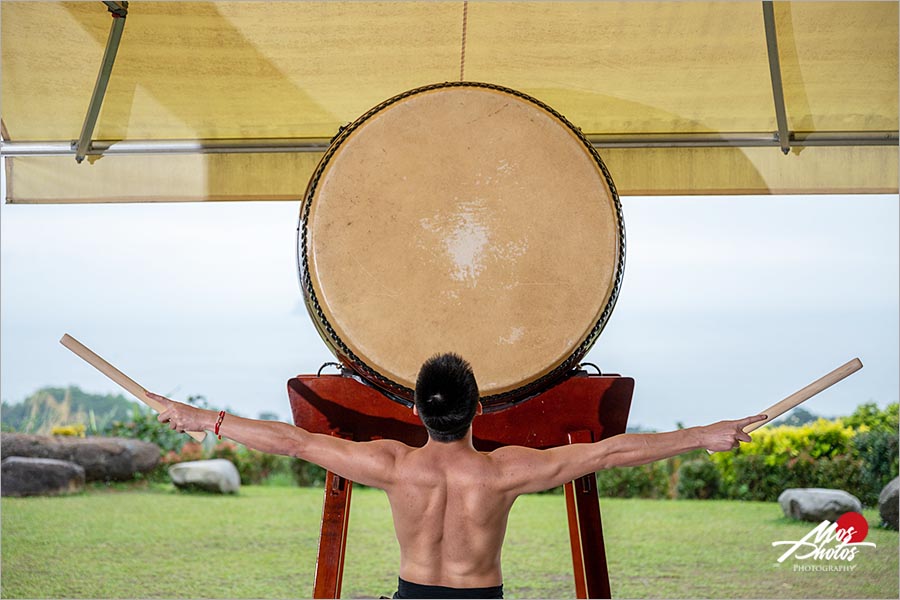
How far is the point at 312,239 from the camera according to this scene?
5.60ft

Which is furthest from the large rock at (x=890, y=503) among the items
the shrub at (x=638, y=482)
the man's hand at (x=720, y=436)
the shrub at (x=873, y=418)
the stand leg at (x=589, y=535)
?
the man's hand at (x=720, y=436)

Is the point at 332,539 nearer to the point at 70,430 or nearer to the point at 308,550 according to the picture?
the point at 308,550

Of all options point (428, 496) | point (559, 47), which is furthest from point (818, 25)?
point (428, 496)

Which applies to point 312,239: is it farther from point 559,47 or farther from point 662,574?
point 662,574

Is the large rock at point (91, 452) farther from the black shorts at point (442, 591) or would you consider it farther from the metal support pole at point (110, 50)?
the black shorts at point (442, 591)

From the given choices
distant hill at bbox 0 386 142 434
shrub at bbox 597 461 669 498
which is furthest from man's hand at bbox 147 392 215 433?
distant hill at bbox 0 386 142 434

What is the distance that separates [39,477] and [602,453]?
5.69m

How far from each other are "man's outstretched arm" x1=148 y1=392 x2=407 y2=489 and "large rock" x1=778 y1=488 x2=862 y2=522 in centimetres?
471

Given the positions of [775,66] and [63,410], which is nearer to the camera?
[775,66]

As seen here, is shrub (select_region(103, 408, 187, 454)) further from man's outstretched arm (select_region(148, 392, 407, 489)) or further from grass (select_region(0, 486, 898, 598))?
man's outstretched arm (select_region(148, 392, 407, 489))

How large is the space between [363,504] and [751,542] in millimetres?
2818

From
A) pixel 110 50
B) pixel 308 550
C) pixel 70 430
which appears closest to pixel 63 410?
pixel 70 430

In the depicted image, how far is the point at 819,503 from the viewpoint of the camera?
5578 millimetres

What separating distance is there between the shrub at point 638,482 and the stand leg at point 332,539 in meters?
5.02
